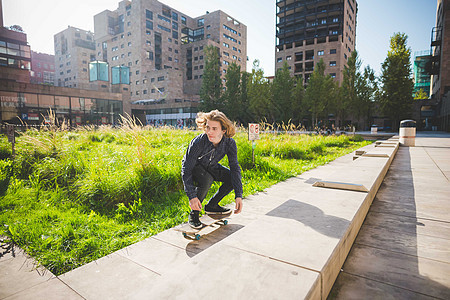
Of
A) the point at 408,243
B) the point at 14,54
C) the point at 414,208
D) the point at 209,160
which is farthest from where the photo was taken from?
the point at 14,54

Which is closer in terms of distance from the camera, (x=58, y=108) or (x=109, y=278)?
(x=109, y=278)

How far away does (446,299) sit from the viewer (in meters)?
1.60

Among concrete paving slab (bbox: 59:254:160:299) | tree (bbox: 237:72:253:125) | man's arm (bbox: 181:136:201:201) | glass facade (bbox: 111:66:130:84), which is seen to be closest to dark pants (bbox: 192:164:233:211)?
man's arm (bbox: 181:136:201:201)

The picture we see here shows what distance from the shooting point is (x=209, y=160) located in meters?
2.69

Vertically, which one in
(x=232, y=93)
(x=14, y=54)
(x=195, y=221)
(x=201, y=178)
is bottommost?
(x=195, y=221)

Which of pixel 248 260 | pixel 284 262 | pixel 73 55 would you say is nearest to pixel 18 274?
pixel 248 260

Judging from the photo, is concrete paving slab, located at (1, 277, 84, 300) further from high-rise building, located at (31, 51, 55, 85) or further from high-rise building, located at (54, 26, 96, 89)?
high-rise building, located at (31, 51, 55, 85)

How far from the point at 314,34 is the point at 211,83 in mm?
30821

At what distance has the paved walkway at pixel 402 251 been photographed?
1730 millimetres

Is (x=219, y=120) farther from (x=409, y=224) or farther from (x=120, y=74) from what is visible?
(x=120, y=74)

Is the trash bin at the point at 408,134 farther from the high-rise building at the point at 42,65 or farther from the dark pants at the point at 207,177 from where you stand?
the high-rise building at the point at 42,65

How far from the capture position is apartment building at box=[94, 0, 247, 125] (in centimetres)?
6047

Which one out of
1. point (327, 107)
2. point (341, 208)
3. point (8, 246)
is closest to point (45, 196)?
point (8, 246)

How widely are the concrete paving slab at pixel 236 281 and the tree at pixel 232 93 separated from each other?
1492 inches
